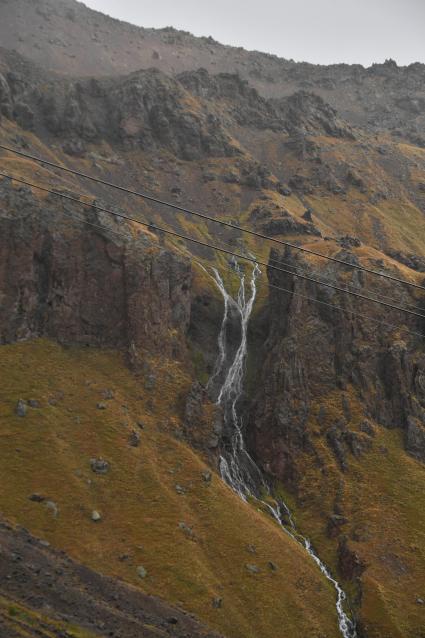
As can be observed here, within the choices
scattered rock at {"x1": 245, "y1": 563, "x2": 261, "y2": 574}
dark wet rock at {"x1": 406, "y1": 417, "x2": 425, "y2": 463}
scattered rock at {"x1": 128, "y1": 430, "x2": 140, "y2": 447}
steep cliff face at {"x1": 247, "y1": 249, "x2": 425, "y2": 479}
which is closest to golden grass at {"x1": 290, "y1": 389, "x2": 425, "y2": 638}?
dark wet rock at {"x1": 406, "y1": 417, "x2": 425, "y2": 463}

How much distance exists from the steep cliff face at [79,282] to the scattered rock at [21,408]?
1245cm

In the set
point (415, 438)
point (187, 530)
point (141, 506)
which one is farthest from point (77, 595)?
point (415, 438)

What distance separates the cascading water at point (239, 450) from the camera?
209 feet

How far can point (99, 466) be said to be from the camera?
63.2 meters

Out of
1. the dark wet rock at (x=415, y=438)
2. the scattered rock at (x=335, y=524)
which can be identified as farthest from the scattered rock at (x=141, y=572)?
the dark wet rock at (x=415, y=438)

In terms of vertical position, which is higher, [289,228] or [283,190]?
[283,190]

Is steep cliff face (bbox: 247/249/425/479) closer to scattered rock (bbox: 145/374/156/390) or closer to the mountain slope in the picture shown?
the mountain slope

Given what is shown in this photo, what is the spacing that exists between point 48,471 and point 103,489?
5.98 meters

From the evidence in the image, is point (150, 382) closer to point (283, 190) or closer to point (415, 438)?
point (415, 438)

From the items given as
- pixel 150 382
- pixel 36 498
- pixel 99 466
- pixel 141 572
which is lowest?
pixel 141 572

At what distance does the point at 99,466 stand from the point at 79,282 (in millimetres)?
31629

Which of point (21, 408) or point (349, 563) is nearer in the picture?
point (349, 563)

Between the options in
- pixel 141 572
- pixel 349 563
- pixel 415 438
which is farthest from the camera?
pixel 415 438

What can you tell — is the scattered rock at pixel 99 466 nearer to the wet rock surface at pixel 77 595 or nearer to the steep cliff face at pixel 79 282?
the wet rock surface at pixel 77 595
